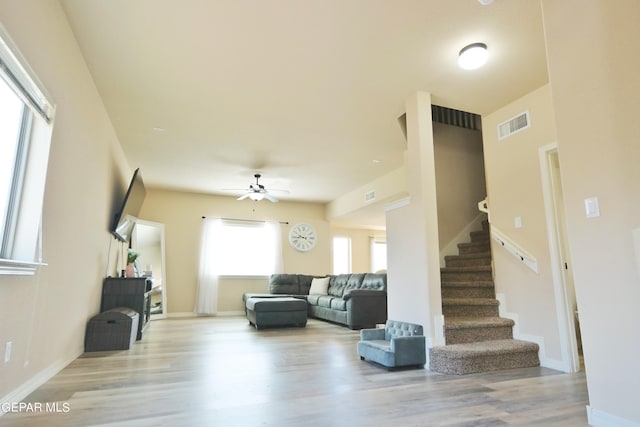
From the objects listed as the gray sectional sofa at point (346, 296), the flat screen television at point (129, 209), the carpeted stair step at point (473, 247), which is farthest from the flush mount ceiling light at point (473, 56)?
the flat screen television at point (129, 209)

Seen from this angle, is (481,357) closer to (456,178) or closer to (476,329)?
(476,329)

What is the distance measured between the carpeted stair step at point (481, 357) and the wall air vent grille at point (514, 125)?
2160 mm

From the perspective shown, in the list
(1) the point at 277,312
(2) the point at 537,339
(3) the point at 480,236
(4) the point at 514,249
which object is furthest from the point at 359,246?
(2) the point at 537,339

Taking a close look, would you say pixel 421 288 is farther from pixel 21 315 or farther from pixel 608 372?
pixel 21 315

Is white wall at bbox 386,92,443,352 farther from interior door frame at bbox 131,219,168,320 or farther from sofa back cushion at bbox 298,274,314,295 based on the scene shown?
interior door frame at bbox 131,219,168,320

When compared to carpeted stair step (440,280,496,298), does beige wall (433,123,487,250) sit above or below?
above

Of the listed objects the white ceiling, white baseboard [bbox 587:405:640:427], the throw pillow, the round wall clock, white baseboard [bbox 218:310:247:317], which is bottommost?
white baseboard [bbox 218:310:247:317]

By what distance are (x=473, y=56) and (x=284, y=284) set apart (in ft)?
19.3

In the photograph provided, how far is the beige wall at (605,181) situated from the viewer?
1.78 m

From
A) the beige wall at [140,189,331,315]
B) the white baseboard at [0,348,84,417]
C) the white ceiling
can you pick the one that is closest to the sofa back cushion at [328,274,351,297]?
the beige wall at [140,189,331,315]

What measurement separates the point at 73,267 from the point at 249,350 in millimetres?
1938

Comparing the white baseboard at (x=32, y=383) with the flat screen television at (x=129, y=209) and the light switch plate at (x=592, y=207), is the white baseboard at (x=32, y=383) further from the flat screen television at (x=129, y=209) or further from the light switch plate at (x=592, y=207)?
the light switch plate at (x=592, y=207)

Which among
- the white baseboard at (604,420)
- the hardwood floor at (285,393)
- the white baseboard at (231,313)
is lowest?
the white baseboard at (231,313)

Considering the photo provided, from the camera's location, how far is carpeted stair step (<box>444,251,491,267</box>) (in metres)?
4.60
